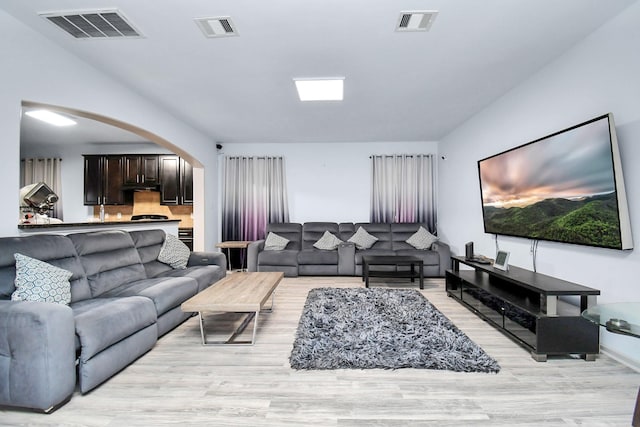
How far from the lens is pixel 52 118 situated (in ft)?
14.5

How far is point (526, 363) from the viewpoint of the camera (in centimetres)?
221

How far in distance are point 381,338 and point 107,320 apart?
6.91 feet

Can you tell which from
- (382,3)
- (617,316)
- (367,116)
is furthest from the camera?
(367,116)

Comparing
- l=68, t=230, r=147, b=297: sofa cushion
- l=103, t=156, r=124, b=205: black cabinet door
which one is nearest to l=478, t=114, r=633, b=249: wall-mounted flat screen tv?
l=68, t=230, r=147, b=297: sofa cushion

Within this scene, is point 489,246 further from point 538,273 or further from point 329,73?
point 329,73

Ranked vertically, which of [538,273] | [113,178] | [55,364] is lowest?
[55,364]

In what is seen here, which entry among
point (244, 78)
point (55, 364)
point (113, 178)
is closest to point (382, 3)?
point (244, 78)

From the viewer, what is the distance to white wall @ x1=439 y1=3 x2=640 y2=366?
2.10 meters

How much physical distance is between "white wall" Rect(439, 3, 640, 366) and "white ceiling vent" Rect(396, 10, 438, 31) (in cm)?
141

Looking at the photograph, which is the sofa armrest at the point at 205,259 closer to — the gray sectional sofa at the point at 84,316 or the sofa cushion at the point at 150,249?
the sofa cushion at the point at 150,249

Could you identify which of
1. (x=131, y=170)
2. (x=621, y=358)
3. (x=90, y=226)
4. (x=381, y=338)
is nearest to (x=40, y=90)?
(x=90, y=226)

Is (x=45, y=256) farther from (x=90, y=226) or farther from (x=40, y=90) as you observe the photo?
(x=40, y=90)

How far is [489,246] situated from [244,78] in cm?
383

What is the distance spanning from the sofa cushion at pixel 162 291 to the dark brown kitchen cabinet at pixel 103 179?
3.95m
